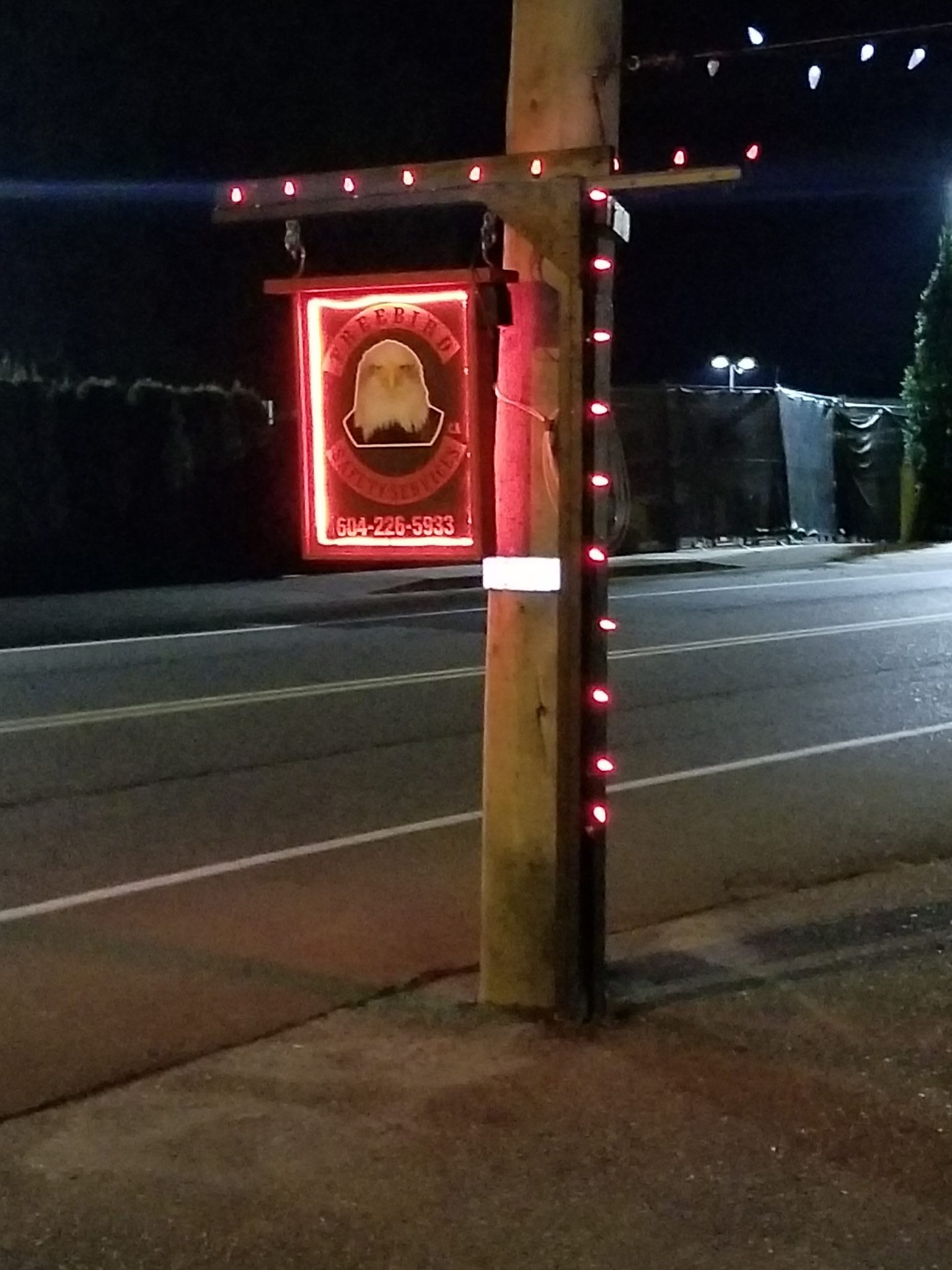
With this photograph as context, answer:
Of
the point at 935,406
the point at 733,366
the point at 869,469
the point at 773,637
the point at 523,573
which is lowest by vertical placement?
the point at 773,637

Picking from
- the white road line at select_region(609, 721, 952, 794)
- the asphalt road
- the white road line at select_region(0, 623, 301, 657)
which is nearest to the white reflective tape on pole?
the asphalt road

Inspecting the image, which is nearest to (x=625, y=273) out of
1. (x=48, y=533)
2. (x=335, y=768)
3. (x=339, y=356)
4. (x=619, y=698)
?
(x=48, y=533)

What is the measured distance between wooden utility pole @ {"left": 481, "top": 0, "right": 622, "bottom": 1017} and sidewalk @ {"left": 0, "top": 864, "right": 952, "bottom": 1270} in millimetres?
313

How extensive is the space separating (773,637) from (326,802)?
856 cm

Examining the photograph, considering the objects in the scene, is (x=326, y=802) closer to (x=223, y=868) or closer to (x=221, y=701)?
(x=223, y=868)

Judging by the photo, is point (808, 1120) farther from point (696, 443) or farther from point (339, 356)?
point (696, 443)

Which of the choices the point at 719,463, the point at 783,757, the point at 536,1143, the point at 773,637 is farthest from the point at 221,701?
the point at 719,463

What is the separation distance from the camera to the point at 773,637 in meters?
17.6

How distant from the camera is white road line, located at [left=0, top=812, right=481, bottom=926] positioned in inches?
Answer: 306

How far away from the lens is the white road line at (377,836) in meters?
7.88

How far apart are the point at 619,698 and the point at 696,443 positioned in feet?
56.7

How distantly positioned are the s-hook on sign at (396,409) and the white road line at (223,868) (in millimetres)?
2522

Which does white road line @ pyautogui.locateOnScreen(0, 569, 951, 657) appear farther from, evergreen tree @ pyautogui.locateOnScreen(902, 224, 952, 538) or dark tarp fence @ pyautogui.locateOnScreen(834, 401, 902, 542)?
dark tarp fence @ pyautogui.locateOnScreen(834, 401, 902, 542)

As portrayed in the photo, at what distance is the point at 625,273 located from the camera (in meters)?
45.8
